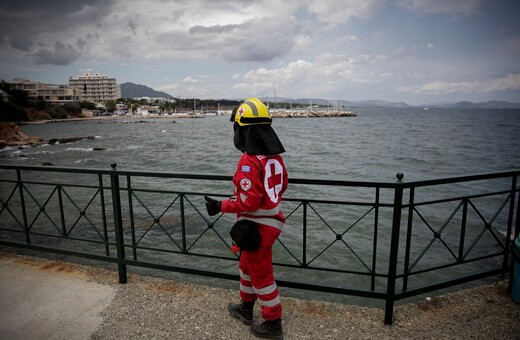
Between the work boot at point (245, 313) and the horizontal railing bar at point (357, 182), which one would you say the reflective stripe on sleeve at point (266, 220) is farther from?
the work boot at point (245, 313)

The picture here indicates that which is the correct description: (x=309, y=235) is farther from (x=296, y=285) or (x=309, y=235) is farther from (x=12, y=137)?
(x=12, y=137)

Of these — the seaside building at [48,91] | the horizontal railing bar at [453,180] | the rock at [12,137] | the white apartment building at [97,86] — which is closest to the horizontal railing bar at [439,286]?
the horizontal railing bar at [453,180]

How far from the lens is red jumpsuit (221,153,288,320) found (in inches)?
112

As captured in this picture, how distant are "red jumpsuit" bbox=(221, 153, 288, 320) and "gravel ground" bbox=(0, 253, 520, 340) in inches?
23.0

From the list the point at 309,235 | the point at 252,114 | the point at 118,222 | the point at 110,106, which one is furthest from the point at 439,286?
the point at 110,106

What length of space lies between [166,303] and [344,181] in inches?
98.0

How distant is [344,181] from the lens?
352 centimetres

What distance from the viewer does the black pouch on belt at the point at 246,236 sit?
9.61ft

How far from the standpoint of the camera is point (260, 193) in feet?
9.39

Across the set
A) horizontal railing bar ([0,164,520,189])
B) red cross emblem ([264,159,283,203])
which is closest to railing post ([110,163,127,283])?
horizontal railing bar ([0,164,520,189])

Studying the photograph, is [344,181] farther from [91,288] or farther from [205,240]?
[205,240]

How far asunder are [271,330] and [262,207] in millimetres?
1247

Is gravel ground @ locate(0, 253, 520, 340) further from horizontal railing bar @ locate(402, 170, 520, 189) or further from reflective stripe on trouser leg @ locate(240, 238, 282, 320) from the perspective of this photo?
horizontal railing bar @ locate(402, 170, 520, 189)

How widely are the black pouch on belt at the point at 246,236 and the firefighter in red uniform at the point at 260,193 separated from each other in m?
0.07
